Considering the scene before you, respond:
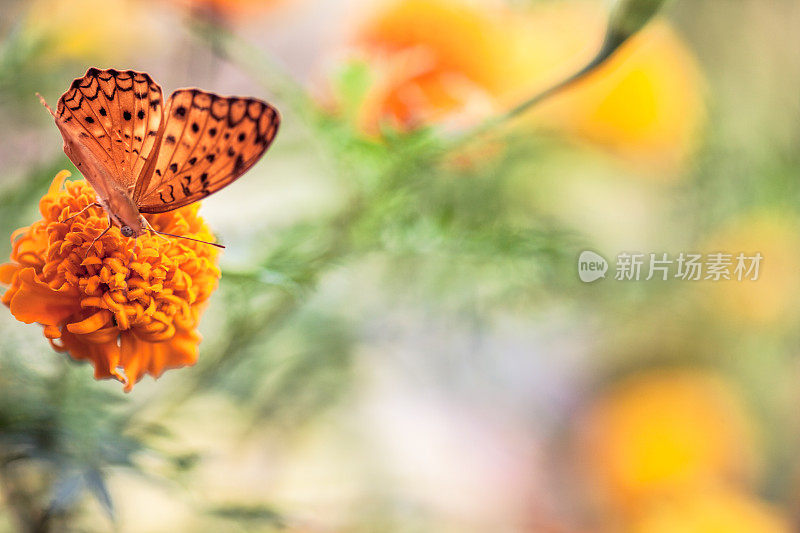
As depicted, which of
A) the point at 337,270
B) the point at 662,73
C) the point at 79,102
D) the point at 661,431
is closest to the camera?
the point at 79,102

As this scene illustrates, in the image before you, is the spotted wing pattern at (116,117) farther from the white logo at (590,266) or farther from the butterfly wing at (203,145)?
the white logo at (590,266)

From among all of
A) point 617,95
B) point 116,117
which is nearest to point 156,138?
point 116,117

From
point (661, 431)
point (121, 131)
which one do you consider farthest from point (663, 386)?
point (121, 131)

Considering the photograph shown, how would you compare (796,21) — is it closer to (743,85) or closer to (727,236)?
(743,85)

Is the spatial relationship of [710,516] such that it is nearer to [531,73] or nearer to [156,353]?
[531,73]

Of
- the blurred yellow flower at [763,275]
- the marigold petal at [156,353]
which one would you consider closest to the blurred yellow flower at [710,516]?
the blurred yellow flower at [763,275]

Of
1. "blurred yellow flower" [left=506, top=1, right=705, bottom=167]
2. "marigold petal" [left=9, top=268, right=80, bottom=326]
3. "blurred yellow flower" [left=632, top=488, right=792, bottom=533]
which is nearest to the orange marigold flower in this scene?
"marigold petal" [left=9, top=268, right=80, bottom=326]
